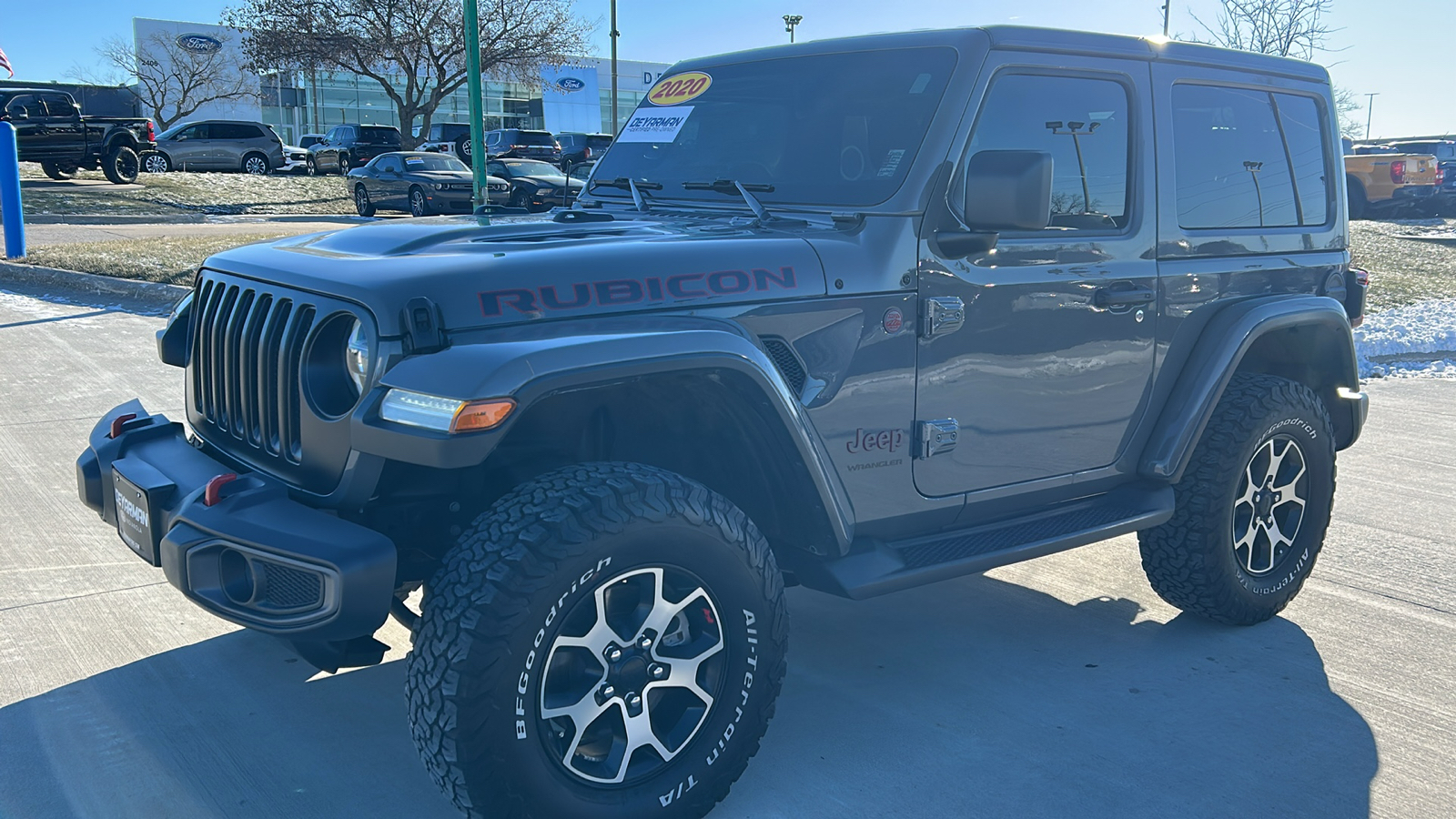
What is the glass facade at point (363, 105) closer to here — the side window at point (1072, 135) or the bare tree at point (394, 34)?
the bare tree at point (394, 34)

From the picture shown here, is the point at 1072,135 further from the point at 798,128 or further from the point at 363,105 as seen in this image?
the point at 363,105

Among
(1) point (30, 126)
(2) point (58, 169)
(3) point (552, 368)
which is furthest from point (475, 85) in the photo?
(2) point (58, 169)

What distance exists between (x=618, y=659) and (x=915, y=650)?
1.63 m

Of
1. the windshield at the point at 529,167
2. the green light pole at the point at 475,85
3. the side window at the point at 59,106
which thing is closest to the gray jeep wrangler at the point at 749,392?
the green light pole at the point at 475,85

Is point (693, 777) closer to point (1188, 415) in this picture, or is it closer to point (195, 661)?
point (195, 661)

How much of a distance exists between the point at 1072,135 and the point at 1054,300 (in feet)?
1.90

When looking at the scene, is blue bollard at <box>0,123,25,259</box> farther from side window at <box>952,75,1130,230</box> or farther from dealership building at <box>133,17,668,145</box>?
dealership building at <box>133,17,668,145</box>

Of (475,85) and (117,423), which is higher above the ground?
(475,85)

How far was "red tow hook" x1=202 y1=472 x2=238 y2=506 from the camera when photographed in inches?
112

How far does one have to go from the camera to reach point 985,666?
4.05 m

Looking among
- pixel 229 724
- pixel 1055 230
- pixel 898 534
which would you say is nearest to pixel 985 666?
pixel 898 534

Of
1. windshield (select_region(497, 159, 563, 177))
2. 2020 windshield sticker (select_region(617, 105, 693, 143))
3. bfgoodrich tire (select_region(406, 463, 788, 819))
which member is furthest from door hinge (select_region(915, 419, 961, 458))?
windshield (select_region(497, 159, 563, 177))

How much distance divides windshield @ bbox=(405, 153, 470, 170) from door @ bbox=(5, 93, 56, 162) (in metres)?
8.81

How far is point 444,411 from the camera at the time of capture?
2.59m
